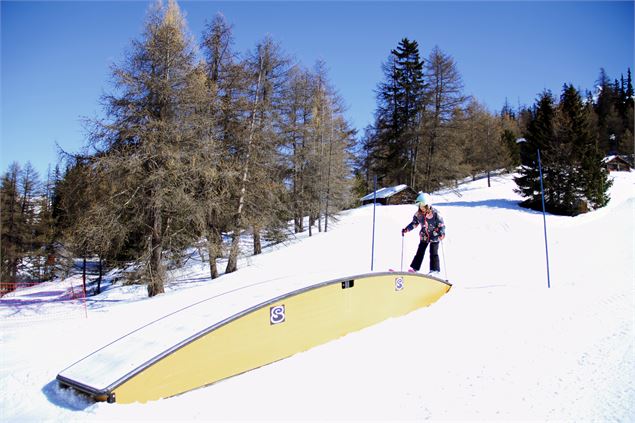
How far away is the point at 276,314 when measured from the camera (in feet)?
17.0

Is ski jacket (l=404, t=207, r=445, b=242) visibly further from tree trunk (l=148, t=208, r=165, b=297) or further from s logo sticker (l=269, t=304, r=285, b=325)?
tree trunk (l=148, t=208, r=165, b=297)

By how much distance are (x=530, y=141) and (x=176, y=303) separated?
2877 centimetres

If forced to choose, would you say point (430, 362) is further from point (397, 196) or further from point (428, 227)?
point (397, 196)

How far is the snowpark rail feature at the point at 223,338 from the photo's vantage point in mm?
3971

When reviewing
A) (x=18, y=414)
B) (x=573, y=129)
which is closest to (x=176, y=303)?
(x=18, y=414)

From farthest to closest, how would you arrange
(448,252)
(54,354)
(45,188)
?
(45,188), (448,252), (54,354)

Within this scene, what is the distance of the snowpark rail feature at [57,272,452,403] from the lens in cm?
397

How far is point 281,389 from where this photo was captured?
172 inches

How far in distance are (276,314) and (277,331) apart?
231 mm

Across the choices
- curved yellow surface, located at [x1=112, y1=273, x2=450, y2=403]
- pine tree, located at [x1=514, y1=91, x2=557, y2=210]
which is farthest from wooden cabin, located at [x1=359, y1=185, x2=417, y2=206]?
curved yellow surface, located at [x1=112, y1=273, x2=450, y2=403]

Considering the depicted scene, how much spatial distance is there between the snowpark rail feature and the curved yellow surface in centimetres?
1

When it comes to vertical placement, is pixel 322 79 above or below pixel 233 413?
above

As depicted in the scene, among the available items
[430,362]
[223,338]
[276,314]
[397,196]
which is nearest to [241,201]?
[276,314]

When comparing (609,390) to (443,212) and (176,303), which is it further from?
(443,212)
